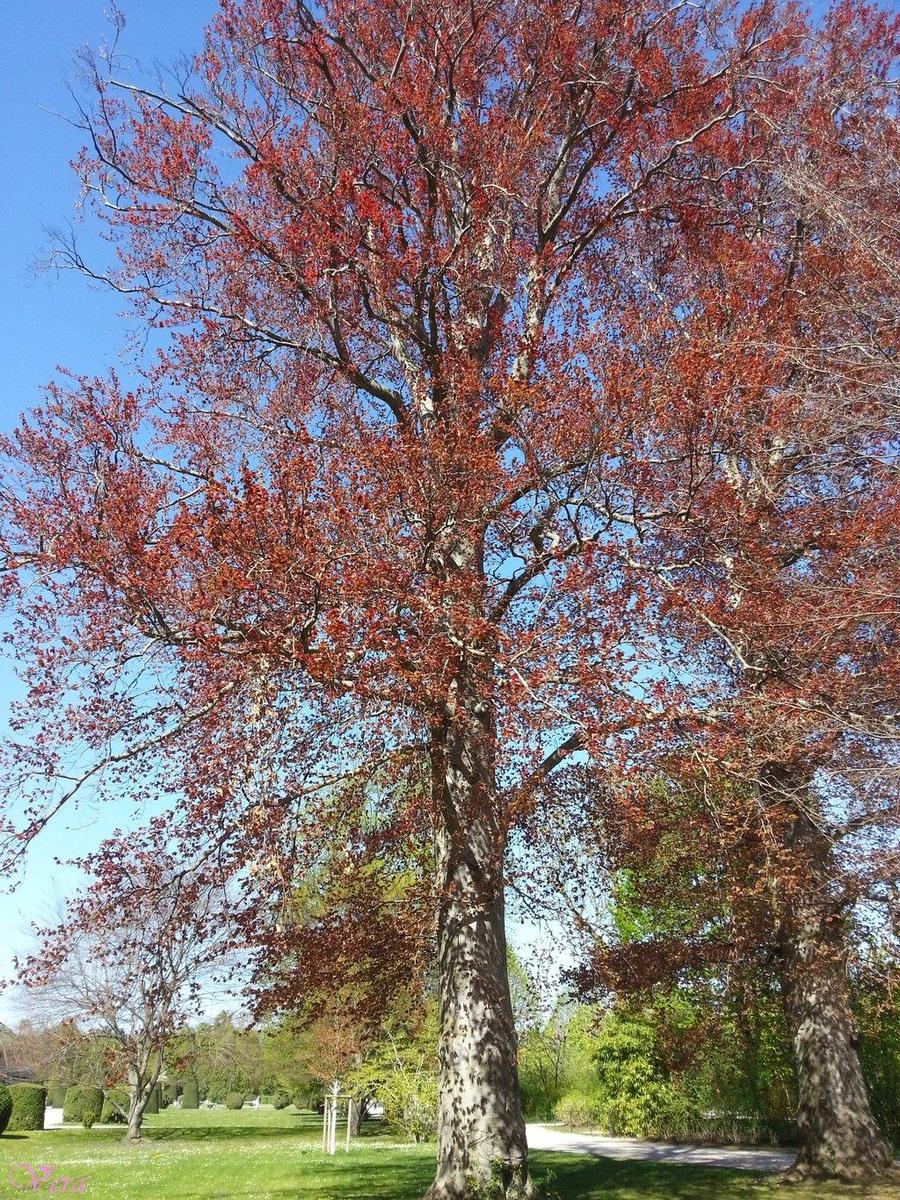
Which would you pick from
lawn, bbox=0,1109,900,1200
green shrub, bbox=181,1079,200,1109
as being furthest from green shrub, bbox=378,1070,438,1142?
green shrub, bbox=181,1079,200,1109

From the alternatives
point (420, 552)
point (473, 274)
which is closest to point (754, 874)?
point (420, 552)

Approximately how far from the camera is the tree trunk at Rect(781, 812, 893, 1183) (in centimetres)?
993

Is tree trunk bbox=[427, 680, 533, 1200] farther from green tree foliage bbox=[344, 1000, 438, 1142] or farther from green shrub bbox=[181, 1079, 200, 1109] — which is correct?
green shrub bbox=[181, 1079, 200, 1109]

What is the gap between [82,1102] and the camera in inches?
1289

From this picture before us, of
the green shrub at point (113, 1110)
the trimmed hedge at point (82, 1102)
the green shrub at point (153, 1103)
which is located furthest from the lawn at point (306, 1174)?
the green shrub at point (153, 1103)

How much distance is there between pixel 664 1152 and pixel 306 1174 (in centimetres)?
663

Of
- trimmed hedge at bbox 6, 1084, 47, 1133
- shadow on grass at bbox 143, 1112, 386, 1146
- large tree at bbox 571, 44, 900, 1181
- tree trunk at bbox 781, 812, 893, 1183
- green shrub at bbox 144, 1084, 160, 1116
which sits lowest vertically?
green shrub at bbox 144, 1084, 160, 1116

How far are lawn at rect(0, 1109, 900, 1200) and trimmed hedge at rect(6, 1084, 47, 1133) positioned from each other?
4.72 meters

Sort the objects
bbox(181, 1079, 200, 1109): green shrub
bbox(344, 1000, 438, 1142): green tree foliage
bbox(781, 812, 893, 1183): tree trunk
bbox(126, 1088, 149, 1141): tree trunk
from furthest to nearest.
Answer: bbox(181, 1079, 200, 1109): green shrub → bbox(126, 1088, 149, 1141): tree trunk → bbox(344, 1000, 438, 1142): green tree foliage → bbox(781, 812, 893, 1183): tree trunk

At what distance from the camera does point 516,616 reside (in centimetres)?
1006

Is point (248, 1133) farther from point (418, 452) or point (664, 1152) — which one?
point (418, 452)

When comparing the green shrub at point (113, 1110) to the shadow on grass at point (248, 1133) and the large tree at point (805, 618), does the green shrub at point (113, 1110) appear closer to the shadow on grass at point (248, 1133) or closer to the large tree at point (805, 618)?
the shadow on grass at point (248, 1133)

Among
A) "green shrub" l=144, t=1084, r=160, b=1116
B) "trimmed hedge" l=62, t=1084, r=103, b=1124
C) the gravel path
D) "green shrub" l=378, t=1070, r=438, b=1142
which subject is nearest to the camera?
the gravel path

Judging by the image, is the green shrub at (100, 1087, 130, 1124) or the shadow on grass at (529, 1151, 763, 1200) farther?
the green shrub at (100, 1087, 130, 1124)
